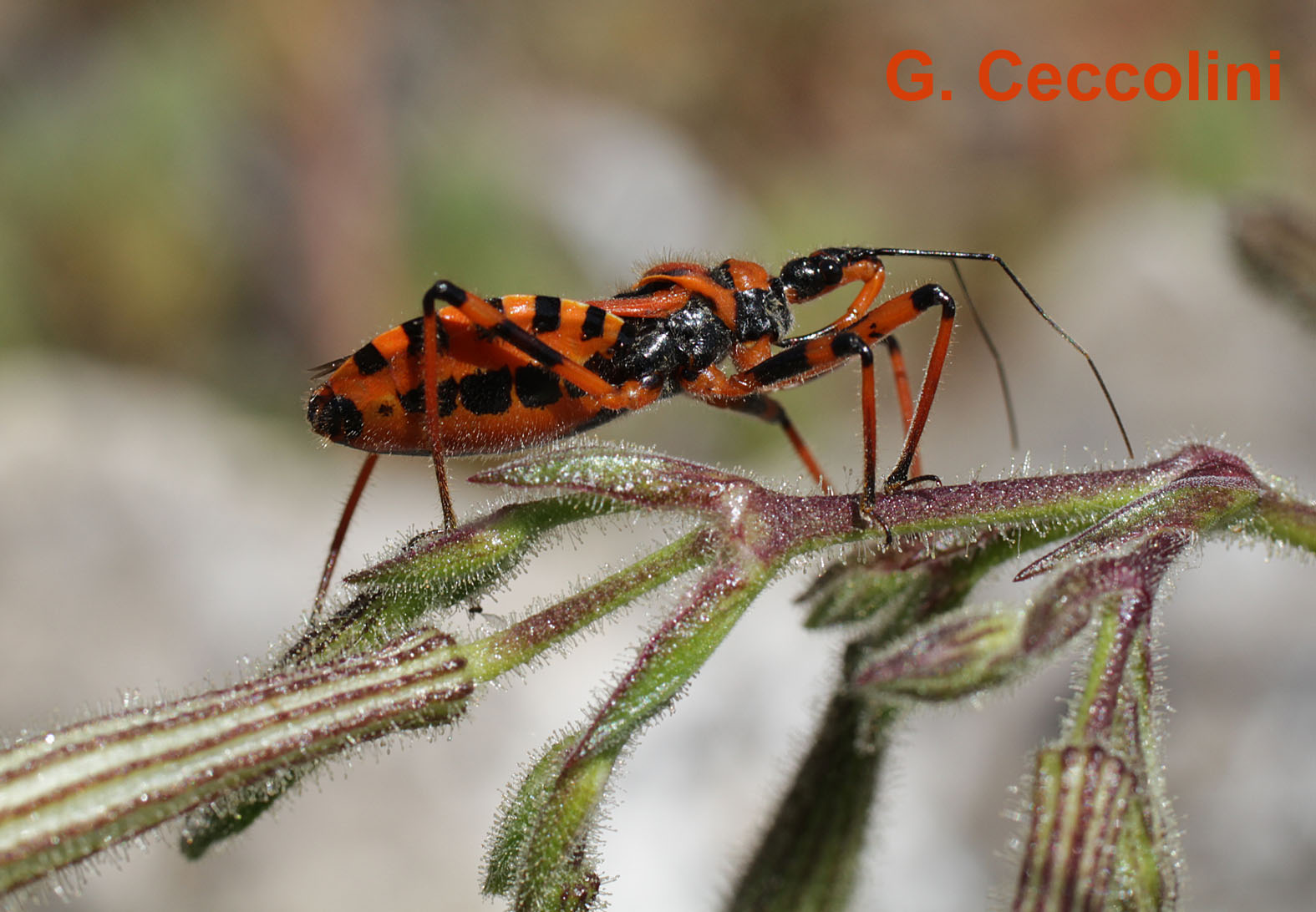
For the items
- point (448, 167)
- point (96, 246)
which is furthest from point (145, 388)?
point (448, 167)

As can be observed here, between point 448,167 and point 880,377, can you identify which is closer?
point 880,377

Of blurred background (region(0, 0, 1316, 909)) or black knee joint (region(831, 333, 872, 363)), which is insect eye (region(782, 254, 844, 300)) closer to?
blurred background (region(0, 0, 1316, 909))

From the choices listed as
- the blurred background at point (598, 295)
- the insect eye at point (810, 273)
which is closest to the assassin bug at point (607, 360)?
the insect eye at point (810, 273)

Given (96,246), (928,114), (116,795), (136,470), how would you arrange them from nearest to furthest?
(116,795), (136,470), (96,246), (928,114)

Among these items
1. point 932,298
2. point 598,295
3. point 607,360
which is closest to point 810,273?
point 932,298

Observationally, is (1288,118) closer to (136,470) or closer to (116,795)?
(136,470)

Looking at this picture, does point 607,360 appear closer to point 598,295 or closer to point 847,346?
point 847,346
